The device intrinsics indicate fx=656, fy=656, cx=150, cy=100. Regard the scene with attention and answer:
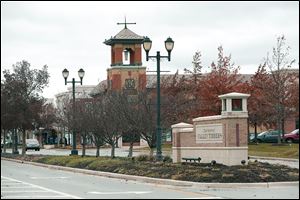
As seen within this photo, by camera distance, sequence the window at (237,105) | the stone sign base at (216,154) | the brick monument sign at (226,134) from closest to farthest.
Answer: the stone sign base at (216,154), the brick monument sign at (226,134), the window at (237,105)

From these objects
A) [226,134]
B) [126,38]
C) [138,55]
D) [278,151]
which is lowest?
[278,151]

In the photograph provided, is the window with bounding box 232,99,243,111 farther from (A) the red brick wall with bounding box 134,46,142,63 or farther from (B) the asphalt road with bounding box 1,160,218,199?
(A) the red brick wall with bounding box 134,46,142,63

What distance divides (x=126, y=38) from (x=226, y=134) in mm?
54129

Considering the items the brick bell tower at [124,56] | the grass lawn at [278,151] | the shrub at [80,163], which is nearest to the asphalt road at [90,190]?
the shrub at [80,163]

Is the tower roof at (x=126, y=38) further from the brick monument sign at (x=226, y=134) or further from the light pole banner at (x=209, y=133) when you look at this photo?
the brick monument sign at (x=226, y=134)

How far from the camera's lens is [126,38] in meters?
77.9

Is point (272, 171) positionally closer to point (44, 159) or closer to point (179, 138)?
point (179, 138)

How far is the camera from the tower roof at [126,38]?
253 ft

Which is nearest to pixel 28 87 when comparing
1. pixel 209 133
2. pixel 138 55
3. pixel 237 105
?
pixel 209 133

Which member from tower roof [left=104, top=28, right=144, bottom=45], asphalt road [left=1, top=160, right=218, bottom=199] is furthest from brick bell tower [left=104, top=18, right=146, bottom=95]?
asphalt road [left=1, top=160, right=218, bottom=199]

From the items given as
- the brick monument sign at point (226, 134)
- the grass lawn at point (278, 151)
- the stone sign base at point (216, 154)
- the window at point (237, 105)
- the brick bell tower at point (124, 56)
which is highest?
the brick bell tower at point (124, 56)

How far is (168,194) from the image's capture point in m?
18.4

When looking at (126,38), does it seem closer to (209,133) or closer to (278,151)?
(278,151)

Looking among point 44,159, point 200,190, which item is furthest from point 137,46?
point 200,190
